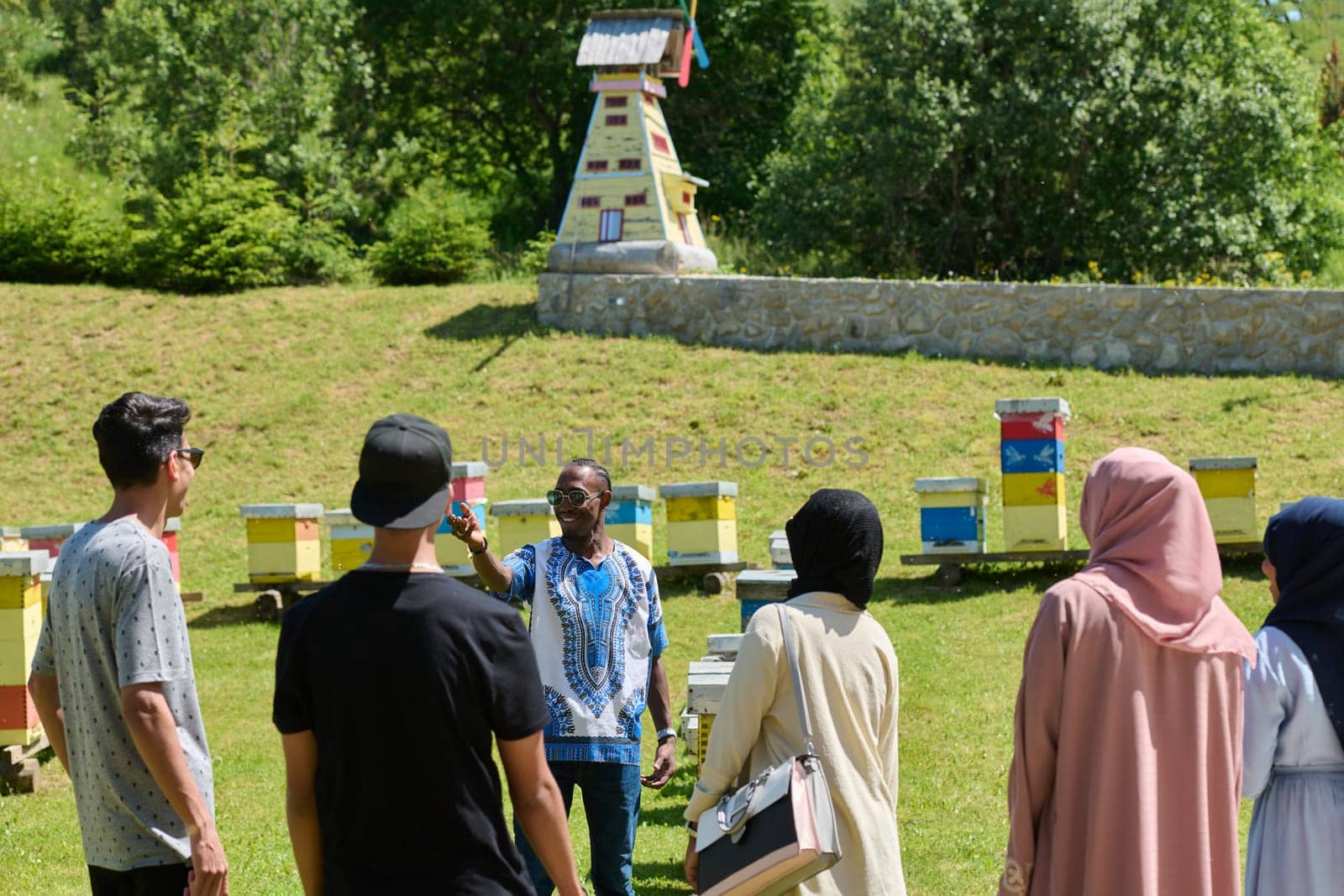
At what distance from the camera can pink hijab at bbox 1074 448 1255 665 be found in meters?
3.34

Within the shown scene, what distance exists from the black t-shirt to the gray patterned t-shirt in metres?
0.62

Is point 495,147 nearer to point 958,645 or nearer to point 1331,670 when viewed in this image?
point 958,645

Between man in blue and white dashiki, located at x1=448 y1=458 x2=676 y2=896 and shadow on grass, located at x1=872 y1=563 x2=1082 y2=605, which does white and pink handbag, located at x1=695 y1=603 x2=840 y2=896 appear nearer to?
man in blue and white dashiki, located at x1=448 y1=458 x2=676 y2=896

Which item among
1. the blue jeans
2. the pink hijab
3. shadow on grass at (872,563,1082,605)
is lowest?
shadow on grass at (872,563,1082,605)

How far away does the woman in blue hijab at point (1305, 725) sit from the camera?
3609mm

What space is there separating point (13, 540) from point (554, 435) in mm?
6517

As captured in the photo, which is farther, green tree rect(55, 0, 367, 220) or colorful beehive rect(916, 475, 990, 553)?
green tree rect(55, 0, 367, 220)

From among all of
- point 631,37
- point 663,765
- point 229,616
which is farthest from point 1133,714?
point 631,37

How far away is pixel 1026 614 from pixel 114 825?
8.24m

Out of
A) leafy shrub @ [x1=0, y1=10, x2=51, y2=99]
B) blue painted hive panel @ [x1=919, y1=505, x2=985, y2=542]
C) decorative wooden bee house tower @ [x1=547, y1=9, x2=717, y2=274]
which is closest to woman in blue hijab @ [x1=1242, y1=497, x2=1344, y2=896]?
blue painted hive panel @ [x1=919, y1=505, x2=985, y2=542]

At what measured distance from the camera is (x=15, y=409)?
1786 cm

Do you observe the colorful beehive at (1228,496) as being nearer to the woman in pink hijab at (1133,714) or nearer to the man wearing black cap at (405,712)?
the woman in pink hijab at (1133,714)

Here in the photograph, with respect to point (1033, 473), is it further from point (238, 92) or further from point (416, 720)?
point (238, 92)

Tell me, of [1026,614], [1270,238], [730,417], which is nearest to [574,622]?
[1026,614]
